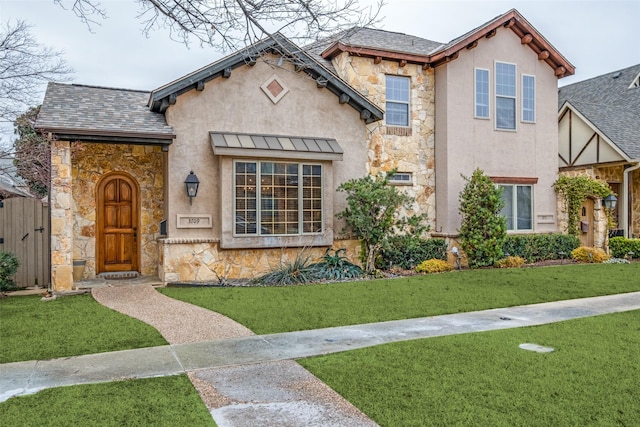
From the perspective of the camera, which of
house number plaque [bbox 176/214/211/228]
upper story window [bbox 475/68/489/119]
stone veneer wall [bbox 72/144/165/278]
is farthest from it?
upper story window [bbox 475/68/489/119]

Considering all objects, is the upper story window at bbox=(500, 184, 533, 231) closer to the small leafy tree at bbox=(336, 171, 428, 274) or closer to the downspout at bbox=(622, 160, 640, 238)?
the small leafy tree at bbox=(336, 171, 428, 274)

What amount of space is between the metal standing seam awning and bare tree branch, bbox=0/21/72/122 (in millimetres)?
3552

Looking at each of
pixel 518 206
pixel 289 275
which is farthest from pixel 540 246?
→ pixel 289 275

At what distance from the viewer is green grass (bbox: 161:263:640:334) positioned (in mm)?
8055

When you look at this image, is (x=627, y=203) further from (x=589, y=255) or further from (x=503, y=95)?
(x=503, y=95)

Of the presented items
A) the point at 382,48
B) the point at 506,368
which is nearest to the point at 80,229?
the point at 382,48

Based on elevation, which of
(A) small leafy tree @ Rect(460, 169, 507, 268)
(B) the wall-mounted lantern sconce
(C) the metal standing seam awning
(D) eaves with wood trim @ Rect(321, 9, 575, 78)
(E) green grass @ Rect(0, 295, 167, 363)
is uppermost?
(D) eaves with wood trim @ Rect(321, 9, 575, 78)

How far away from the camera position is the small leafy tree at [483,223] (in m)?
13.4

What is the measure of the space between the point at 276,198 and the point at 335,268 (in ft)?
7.65

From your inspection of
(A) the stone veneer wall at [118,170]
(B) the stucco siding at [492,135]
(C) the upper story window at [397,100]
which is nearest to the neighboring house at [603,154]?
(B) the stucco siding at [492,135]

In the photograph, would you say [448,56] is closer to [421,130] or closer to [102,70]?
[421,130]

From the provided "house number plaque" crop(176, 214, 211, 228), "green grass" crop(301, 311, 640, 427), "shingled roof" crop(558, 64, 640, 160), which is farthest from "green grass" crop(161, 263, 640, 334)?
"shingled roof" crop(558, 64, 640, 160)

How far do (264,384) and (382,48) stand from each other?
11494mm

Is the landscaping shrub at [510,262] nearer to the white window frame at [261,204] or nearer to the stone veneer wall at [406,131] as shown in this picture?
the stone veneer wall at [406,131]
